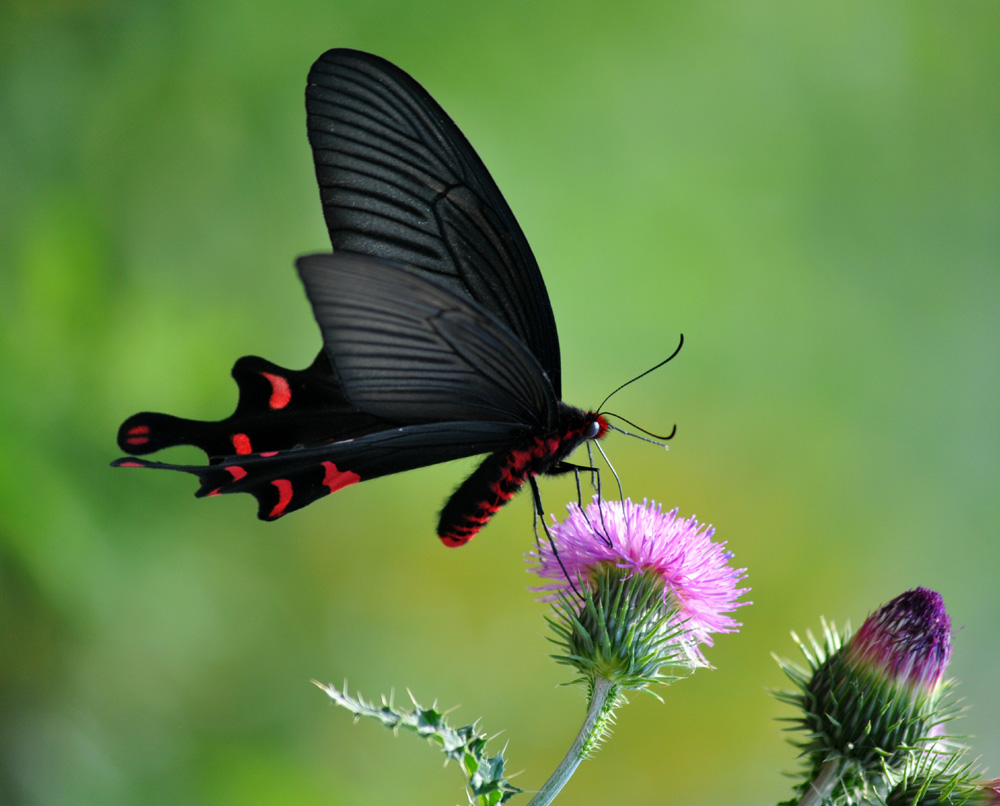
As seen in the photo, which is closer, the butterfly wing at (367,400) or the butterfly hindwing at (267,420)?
the butterfly wing at (367,400)

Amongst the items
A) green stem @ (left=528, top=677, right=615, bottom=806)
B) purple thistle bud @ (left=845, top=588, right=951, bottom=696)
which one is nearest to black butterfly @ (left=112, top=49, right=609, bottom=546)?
green stem @ (left=528, top=677, right=615, bottom=806)

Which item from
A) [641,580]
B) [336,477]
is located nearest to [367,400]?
[336,477]

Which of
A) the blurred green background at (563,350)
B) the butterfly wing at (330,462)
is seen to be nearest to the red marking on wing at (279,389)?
the butterfly wing at (330,462)

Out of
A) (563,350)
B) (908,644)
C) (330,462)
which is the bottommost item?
(330,462)

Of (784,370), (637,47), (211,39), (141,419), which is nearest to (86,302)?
(211,39)

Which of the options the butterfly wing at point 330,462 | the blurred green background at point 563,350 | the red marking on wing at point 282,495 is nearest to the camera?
the butterfly wing at point 330,462

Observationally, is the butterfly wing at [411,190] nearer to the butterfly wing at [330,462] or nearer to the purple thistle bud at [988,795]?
the butterfly wing at [330,462]

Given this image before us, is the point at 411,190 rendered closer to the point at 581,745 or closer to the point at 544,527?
the point at 544,527
